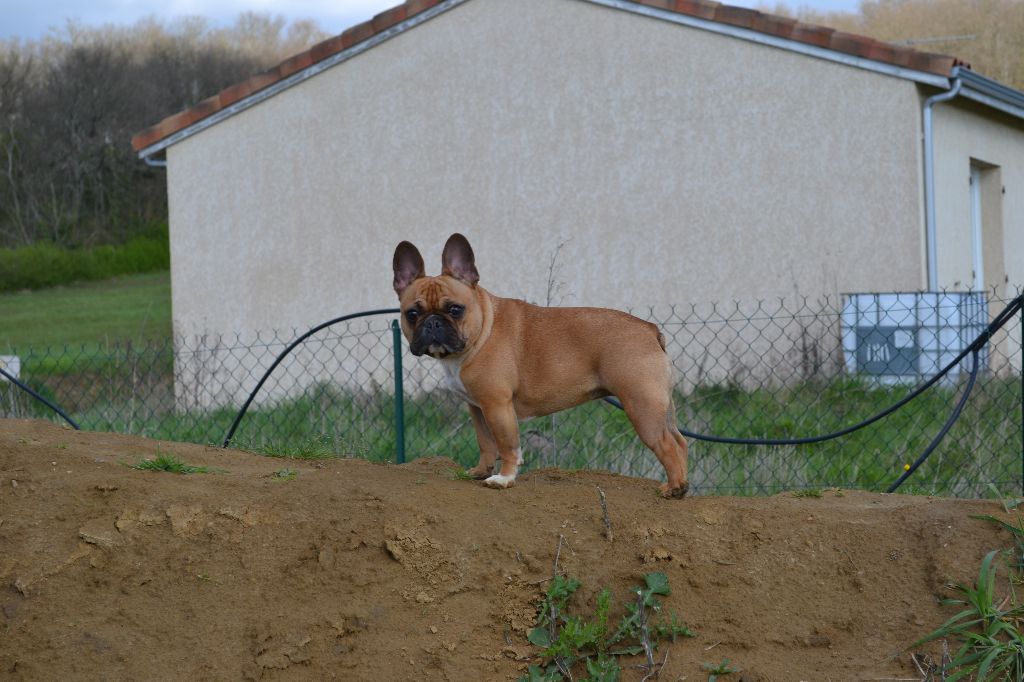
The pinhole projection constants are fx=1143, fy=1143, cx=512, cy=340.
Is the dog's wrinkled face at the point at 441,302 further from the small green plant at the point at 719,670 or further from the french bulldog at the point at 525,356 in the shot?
the small green plant at the point at 719,670

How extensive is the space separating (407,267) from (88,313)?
65.9ft

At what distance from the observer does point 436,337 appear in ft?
15.3

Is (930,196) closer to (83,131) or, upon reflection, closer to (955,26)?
(83,131)

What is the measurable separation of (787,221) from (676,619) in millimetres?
8629

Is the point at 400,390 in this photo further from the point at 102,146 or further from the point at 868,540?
the point at 102,146

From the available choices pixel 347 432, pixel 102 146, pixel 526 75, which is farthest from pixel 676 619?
pixel 102 146

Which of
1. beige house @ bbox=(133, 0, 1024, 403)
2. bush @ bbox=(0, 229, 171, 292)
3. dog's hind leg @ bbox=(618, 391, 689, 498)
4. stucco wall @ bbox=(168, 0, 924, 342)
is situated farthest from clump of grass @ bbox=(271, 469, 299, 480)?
bush @ bbox=(0, 229, 171, 292)

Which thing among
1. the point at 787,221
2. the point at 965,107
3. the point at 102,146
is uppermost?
the point at 102,146

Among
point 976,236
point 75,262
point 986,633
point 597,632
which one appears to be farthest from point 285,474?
point 75,262

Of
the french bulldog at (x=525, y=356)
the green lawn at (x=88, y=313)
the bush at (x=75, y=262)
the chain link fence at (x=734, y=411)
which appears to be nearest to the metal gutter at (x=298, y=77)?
the chain link fence at (x=734, y=411)

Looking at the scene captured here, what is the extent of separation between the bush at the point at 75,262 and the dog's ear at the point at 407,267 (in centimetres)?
2036

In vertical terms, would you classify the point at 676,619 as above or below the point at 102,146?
below

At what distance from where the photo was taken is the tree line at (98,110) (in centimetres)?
2802

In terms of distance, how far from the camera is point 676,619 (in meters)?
4.33
